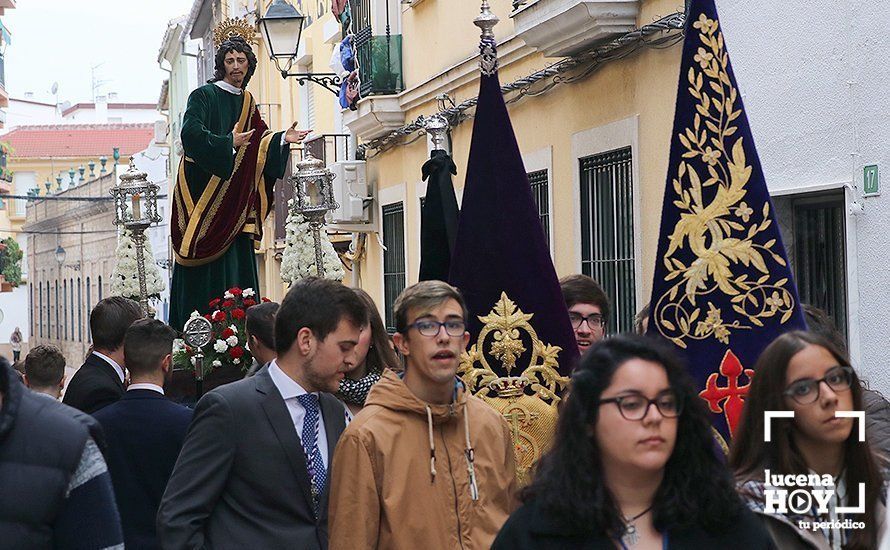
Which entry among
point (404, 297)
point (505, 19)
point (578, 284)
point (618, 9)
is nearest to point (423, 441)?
point (404, 297)

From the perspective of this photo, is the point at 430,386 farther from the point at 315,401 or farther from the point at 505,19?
the point at 505,19

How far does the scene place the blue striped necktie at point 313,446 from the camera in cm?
489

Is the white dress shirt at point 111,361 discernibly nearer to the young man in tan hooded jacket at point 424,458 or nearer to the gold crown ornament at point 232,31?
the gold crown ornament at point 232,31

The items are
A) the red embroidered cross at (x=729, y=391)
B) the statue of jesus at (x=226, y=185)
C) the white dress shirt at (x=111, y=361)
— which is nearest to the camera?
the red embroidered cross at (x=729, y=391)

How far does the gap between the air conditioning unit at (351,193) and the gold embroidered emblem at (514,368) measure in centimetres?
1261

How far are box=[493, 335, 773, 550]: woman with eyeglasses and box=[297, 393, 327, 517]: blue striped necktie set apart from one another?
1612 mm

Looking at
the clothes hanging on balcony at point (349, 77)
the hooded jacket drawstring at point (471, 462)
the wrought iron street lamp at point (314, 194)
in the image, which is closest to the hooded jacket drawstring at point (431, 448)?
the hooded jacket drawstring at point (471, 462)

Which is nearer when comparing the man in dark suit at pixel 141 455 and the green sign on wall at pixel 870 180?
the man in dark suit at pixel 141 455

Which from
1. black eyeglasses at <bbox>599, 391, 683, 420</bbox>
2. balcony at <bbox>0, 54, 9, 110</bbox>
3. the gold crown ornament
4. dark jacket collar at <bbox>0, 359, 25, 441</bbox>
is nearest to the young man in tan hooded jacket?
dark jacket collar at <bbox>0, 359, 25, 441</bbox>

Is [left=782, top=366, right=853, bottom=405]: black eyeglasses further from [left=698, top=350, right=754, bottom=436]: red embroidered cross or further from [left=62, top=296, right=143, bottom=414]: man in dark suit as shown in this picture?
[left=62, top=296, right=143, bottom=414]: man in dark suit

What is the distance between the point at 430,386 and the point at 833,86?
373 cm

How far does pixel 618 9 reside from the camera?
32.9 feet

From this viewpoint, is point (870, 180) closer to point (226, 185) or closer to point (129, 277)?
point (226, 185)

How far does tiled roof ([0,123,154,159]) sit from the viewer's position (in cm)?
7725
